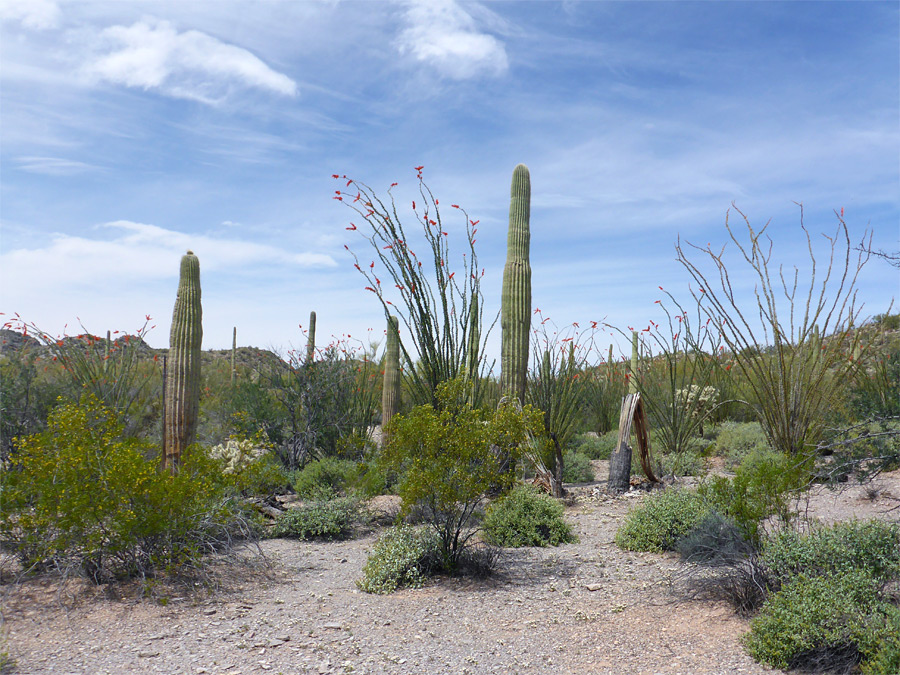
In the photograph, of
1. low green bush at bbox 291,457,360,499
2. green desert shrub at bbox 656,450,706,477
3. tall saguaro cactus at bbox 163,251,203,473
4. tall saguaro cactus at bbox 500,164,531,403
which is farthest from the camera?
green desert shrub at bbox 656,450,706,477

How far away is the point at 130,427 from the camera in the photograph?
11.6 meters

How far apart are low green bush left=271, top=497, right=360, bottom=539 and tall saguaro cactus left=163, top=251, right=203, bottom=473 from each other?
8.19 ft

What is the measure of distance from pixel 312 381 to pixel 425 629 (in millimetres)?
7232

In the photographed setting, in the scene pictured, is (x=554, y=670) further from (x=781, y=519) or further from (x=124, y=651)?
(x=124, y=651)

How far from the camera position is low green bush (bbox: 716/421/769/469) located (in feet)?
36.1

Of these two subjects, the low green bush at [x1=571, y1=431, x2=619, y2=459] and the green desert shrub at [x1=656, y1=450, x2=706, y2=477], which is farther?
the low green bush at [x1=571, y1=431, x2=619, y2=459]

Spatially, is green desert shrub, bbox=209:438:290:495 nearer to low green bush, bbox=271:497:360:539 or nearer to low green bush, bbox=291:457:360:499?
low green bush, bbox=271:497:360:539

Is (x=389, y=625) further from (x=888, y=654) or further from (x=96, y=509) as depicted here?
(x=888, y=654)

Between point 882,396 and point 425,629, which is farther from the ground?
point 882,396

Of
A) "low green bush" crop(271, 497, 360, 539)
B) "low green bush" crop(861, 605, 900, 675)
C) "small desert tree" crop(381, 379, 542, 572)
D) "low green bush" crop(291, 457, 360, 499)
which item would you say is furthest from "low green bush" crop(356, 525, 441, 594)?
"low green bush" crop(861, 605, 900, 675)

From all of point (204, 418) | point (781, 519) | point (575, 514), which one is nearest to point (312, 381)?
point (204, 418)

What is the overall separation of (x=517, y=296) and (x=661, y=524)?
3725 millimetres

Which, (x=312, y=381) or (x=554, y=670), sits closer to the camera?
(x=554, y=670)

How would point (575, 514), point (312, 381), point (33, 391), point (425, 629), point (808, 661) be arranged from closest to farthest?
point (808, 661) < point (425, 629) < point (575, 514) < point (33, 391) < point (312, 381)
